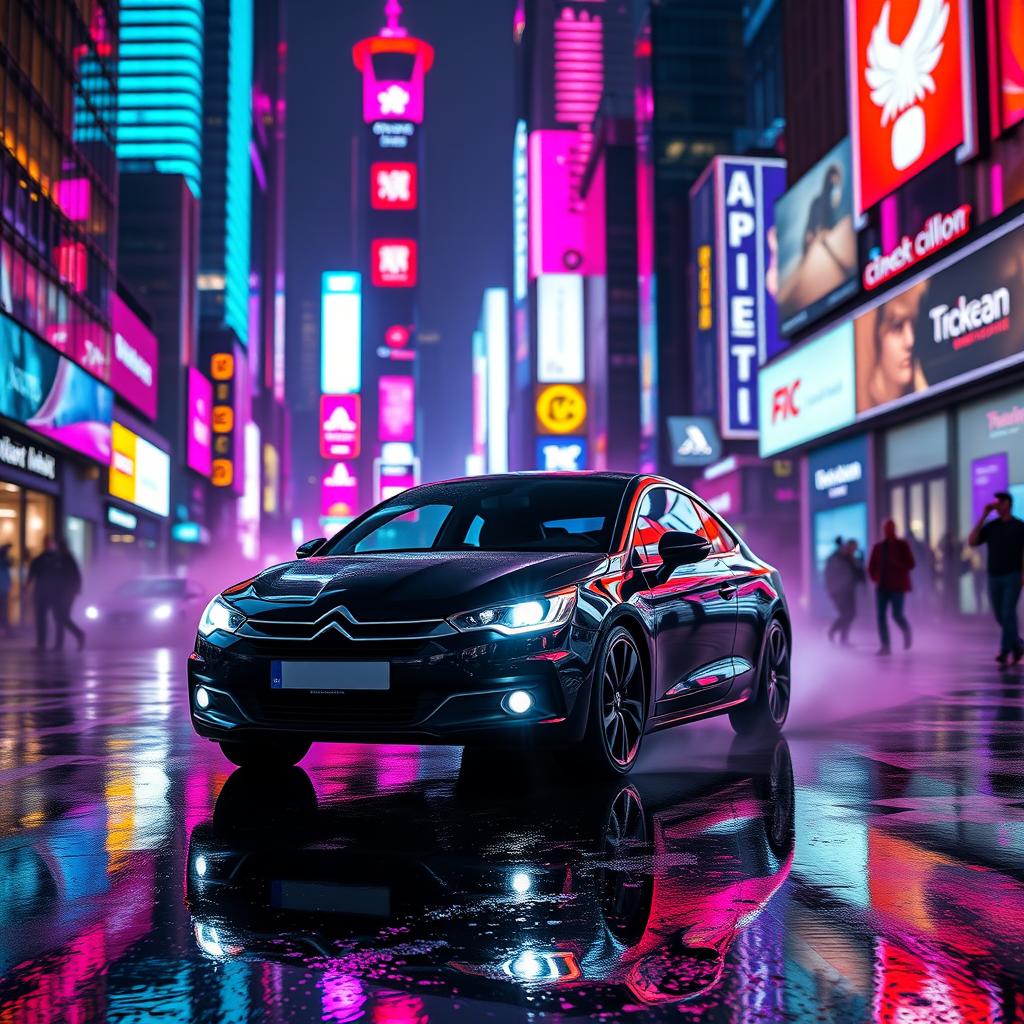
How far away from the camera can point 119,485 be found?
48.5 m

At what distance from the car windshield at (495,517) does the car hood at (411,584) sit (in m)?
0.50

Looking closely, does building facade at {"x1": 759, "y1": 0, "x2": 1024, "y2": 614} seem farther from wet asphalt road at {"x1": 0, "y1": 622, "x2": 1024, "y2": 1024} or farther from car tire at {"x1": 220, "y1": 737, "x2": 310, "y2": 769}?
car tire at {"x1": 220, "y1": 737, "x2": 310, "y2": 769}

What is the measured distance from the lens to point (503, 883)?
4113 mm

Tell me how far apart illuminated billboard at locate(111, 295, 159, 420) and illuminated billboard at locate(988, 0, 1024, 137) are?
3350 centimetres

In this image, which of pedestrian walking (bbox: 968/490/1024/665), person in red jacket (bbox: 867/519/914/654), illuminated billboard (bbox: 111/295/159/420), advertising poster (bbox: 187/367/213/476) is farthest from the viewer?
advertising poster (bbox: 187/367/213/476)

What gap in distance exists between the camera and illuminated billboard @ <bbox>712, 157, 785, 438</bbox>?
172 ft

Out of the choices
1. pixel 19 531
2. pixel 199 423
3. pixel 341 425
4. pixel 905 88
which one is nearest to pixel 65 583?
pixel 19 531

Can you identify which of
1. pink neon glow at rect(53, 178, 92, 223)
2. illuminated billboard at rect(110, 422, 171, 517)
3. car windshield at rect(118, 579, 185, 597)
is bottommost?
car windshield at rect(118, 579, 185, 597)

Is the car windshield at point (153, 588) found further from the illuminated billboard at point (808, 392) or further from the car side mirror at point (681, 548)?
the car side mirror at point (681, 548)

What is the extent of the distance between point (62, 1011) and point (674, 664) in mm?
4198

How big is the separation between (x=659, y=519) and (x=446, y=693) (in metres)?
2.06

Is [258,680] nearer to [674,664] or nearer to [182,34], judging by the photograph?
[674,664]

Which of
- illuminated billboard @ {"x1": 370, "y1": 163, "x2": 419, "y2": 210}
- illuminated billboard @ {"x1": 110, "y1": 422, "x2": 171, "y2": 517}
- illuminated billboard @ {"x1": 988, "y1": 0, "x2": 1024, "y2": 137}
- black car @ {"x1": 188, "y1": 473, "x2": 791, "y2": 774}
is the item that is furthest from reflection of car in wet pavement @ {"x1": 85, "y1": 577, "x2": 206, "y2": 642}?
illuminated billboard @ {"x1": 370, "y1": 163, "x2": 419, "y2": 210}

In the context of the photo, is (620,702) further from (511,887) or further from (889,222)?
(889,222)
